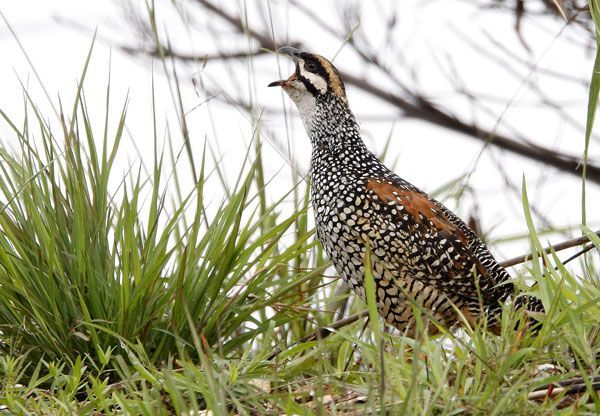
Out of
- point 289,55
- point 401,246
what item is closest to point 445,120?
point 289,55

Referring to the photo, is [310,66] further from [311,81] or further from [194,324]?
[194,324]

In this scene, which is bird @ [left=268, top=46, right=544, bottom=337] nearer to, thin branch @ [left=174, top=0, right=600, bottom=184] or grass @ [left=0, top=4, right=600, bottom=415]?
grass @ [left=0, top=4, right=600, bottom=415]

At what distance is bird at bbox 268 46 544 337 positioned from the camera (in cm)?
474

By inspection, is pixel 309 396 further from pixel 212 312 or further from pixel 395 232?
pixel 395 232

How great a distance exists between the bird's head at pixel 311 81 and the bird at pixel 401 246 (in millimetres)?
362

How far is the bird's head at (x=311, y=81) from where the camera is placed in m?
5.47

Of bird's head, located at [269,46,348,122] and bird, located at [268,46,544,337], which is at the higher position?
bird's head, located at [269,46,348,122]

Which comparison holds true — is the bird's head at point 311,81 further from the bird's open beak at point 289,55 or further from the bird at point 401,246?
the bird at point 401,246

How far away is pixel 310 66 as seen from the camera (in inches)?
216

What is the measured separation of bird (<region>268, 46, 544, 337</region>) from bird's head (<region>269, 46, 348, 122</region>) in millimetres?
362

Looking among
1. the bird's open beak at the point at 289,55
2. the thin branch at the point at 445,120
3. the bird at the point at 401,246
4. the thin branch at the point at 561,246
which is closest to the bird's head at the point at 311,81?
the bird's open beak at the point at 289,55

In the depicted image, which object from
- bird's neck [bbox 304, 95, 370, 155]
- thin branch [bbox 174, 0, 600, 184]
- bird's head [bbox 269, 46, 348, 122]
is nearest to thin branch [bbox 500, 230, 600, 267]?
bird's neck [bbox 304, 95, 370, 155]

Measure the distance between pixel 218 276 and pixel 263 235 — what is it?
360 millimetres

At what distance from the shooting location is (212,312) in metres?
4.23
